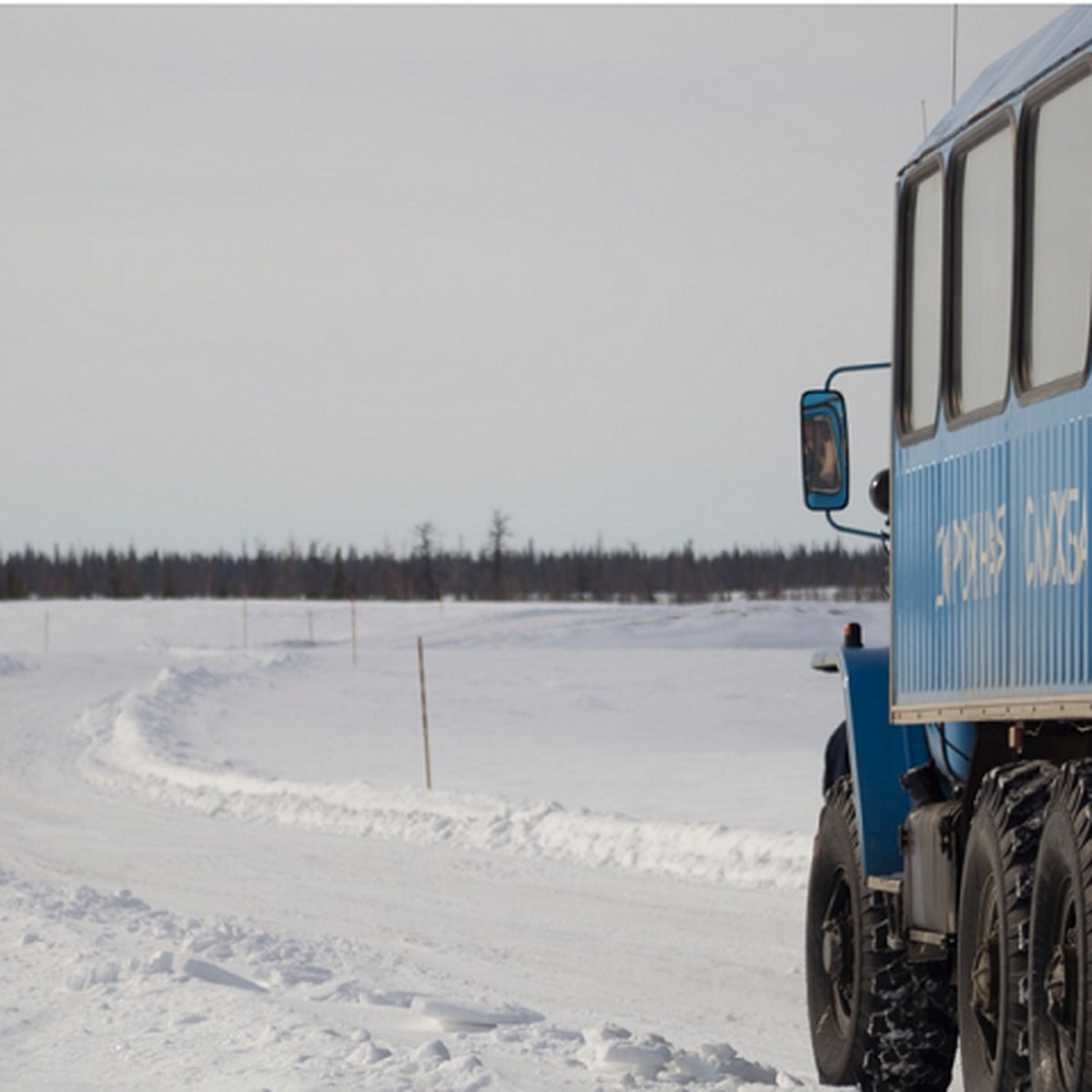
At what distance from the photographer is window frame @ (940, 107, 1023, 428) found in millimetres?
6207

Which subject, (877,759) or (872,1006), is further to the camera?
(877,759)

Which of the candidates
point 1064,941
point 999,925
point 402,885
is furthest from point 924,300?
point 402,885

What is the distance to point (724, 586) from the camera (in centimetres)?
17712

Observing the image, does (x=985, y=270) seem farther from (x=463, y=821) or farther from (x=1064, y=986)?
(x=463, y=821)

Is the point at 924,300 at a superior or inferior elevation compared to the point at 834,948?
superior

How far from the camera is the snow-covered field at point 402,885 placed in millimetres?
8414

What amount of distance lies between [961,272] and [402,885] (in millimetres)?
9466

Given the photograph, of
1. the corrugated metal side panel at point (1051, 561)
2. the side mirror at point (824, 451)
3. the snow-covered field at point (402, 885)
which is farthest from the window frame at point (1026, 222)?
the snow-covered field at point (402, 885)

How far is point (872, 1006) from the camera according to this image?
7789 mm

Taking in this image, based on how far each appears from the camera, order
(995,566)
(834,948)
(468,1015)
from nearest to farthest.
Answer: (995,566)
(834,948)
(468,1015)

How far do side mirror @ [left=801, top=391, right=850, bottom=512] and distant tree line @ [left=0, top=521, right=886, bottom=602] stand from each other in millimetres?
138325

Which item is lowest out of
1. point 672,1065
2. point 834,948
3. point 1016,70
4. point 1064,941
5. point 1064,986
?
point 672,1065

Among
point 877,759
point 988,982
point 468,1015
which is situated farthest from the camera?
point 468,1015

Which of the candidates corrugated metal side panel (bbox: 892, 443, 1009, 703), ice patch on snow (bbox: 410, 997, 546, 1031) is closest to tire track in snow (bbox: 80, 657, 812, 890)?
ice patch on snow (bbox: 410, 997, 546, 1031)
